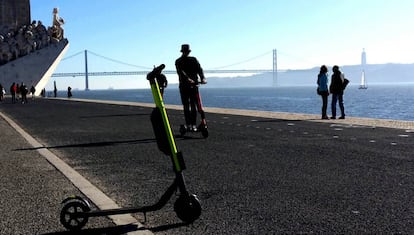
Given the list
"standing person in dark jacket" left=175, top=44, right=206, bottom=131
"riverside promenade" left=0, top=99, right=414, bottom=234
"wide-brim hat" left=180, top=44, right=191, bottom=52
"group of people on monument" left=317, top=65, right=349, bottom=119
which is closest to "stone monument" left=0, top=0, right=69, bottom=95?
"group of people on monument" left=317, top=65, right=349, bottom=119

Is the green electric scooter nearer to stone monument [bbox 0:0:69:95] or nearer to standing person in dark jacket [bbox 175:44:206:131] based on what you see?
standing person in dark jacket [bbox 175:44:206:131]

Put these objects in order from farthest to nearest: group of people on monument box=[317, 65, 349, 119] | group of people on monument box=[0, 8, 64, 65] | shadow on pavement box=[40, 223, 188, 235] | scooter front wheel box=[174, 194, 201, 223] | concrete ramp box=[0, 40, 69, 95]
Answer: concrete ramp box=[0, 40, 69, 95], group of people on monument box=[0, 8, 64, 65], group of people on monument box=[317, 65, 349, 119], scooter front wheel box=[174, 194, 201, 223], shadow on pavement box=[40, 223, 188, 235]

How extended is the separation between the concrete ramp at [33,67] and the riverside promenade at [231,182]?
191 feet

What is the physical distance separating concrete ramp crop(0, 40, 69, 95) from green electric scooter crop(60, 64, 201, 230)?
65.1m

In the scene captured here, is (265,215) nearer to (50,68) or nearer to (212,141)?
(212,141)

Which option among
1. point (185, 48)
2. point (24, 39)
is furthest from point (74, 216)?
point (24, 39)

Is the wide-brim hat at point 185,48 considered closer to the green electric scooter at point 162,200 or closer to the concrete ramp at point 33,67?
the green electric scooter at point 162,200

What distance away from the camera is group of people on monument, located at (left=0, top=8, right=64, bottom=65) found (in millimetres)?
64000

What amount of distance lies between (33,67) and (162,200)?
65.7m

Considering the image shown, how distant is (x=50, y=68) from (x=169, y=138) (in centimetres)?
6674

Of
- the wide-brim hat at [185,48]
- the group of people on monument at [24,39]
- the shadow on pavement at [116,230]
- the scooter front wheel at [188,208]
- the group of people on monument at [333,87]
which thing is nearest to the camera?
the shadow on pavement at [116,230]

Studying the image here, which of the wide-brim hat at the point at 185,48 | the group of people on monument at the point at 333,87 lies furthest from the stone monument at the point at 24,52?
the wide-brim hat at the point at 185,48

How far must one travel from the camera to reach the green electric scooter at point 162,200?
3898mm

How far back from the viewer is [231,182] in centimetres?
575
